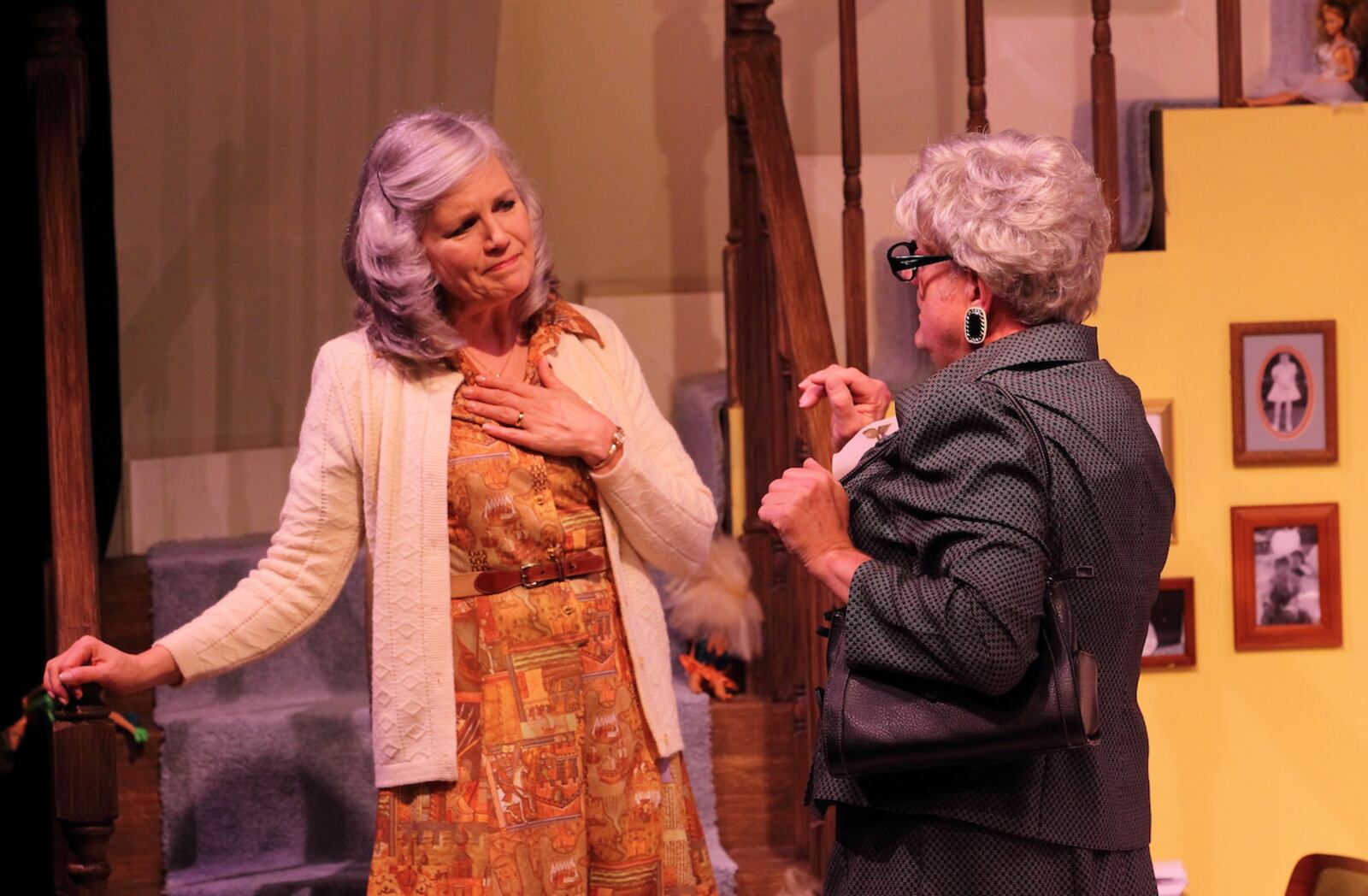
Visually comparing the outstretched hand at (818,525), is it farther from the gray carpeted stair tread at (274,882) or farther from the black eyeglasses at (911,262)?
the gray carpeted stair tread at (274,882)

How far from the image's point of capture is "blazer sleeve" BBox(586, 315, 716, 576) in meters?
2.21

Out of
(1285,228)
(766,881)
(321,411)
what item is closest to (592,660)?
(321,411)

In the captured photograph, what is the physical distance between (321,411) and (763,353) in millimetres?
1255

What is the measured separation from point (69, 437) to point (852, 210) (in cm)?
152

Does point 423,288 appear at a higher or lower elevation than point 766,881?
higher

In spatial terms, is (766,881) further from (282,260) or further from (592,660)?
(282,260)

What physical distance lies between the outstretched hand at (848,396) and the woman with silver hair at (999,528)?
33 centimetres

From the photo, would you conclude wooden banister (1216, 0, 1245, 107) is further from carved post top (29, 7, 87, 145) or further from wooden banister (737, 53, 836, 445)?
carved post top (29, 7, 87, 145)

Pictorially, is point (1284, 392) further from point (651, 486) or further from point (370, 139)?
point (370, 139)

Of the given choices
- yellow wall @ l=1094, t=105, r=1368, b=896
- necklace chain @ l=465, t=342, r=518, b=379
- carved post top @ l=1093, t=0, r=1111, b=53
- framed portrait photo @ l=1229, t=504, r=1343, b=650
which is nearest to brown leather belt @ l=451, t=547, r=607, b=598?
necklace chain @ l=465, t=342, r=518, b=379

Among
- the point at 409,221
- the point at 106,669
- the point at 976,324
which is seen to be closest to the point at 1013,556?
the point at 976,324

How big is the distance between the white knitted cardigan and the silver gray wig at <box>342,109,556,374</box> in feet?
0.15

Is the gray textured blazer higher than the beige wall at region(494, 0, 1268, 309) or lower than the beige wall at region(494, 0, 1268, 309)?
lower

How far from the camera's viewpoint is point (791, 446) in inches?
118
